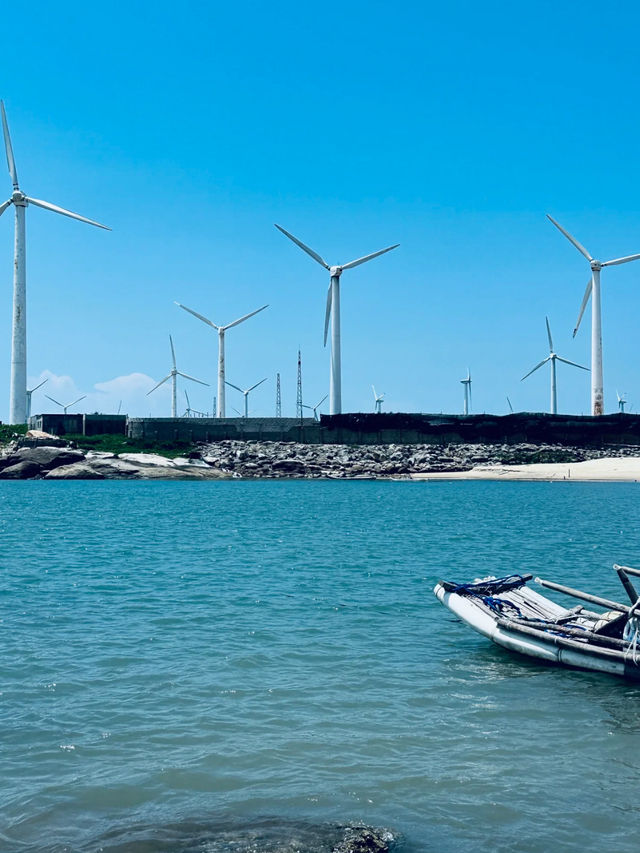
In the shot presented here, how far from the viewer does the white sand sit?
109m

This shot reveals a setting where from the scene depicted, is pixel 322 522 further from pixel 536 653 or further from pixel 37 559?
pixel 536 653

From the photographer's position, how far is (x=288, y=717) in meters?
13.9

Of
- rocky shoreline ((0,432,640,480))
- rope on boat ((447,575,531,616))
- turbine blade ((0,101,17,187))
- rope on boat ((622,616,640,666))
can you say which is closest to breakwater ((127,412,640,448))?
rocky shoreline ((0,432,640,480))

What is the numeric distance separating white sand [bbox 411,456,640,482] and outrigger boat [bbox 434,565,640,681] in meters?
88.4

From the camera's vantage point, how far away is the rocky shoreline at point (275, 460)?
10400 centimetres

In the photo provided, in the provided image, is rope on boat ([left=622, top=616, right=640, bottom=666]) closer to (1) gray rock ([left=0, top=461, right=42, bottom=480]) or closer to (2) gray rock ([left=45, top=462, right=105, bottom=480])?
(2) gray rock ([left=45, top=462, right=105, bottom=480])

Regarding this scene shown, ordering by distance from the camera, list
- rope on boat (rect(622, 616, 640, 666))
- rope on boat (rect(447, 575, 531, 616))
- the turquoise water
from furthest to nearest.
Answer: rope on boat (rect(447, 575, 531, 616)) → rope on boat (rect(622, 616, 640, 666)) → the turquoise water

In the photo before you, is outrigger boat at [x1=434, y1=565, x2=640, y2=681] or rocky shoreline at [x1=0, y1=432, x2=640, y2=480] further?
rocky shoreline at [x1=0, y1=432, x2=640, y2=480]

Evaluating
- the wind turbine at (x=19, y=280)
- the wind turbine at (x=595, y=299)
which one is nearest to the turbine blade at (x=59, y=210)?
the wind turbine at (x=19, y=280)

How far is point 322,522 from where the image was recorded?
174 ft

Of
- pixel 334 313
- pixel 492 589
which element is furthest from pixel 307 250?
Result: pixel 492 589

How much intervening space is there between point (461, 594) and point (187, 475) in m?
85.4

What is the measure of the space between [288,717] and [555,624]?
6.80 meters

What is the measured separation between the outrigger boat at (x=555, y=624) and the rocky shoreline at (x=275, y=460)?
281 feet
